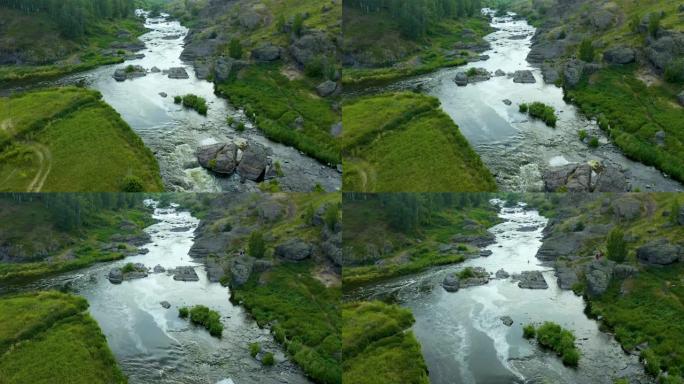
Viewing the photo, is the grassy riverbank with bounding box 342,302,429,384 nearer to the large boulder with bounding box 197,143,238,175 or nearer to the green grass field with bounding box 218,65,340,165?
the green grass field with bounding box 218,65,340,165

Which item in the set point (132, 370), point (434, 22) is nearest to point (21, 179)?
point (132, 370)

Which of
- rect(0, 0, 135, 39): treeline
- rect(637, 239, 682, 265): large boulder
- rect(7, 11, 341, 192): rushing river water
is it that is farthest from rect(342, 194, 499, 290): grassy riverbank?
rect(0, 0, 135, 39): treeline

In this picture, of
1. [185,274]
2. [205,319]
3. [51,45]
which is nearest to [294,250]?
[205,319]

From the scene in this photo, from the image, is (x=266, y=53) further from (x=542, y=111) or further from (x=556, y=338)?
(x=556, y=338)

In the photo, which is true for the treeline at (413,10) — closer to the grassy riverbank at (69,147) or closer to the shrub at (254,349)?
the grassy riverbank at (69,147)

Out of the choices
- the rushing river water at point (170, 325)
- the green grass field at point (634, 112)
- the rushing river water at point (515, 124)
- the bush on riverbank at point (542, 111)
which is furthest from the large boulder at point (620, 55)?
the rushing river water at point (170, 325)

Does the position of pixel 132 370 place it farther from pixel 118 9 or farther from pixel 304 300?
pixel 118 9

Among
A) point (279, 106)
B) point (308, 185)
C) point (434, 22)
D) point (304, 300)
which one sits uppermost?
point (434, 22)
